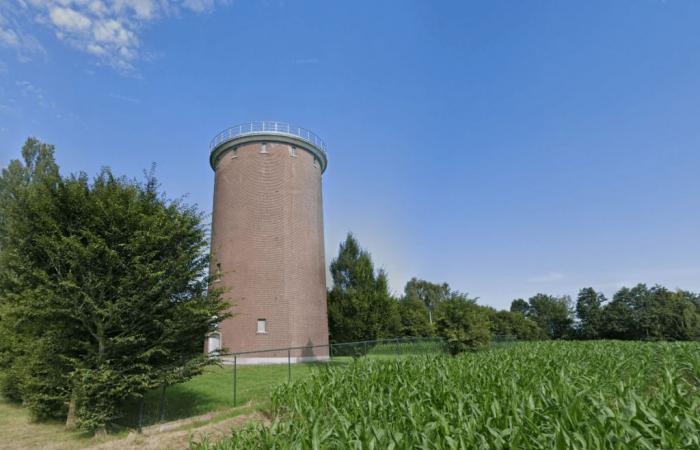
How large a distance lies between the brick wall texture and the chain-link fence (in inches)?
47.3

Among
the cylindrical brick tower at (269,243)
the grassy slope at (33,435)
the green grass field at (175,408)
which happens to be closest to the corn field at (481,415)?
the green grass field at (175,408)

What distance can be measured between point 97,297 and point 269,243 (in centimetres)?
1521

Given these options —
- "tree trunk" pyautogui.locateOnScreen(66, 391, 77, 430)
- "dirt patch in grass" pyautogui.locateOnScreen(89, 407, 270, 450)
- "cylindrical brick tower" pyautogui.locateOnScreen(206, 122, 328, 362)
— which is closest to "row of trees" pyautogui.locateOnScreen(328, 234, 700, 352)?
"cylindrical brick tower" pyautogui.locateOnScreen(206, 122, 328, 362)

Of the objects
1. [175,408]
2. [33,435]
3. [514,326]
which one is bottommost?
[33,435]

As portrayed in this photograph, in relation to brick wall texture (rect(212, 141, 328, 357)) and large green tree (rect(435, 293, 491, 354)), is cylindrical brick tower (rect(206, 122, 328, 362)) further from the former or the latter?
large green tree (rect(435, 293, 491, 354))

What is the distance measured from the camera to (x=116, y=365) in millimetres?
8648

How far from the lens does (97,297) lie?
8.75m

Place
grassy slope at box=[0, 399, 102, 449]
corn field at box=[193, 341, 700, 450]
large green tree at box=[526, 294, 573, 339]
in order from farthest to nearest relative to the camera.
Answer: large green tree at box=[526, 294, 573, 339]
grassy slope at box=[0, 399, 102, 449]
corn field at box=[193, 341, 700, 450]

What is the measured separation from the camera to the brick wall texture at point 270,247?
23.0 metres

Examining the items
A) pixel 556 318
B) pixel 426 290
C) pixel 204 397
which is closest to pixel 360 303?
pixel 204 397

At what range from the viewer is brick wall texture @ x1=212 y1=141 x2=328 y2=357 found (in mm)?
23047

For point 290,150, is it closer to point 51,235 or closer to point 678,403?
Result: point 51,235

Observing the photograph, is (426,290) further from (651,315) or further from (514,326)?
(651,315)

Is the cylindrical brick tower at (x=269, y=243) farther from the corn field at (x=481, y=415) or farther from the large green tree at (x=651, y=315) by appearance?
the large green tree at (x=651, y=315)
